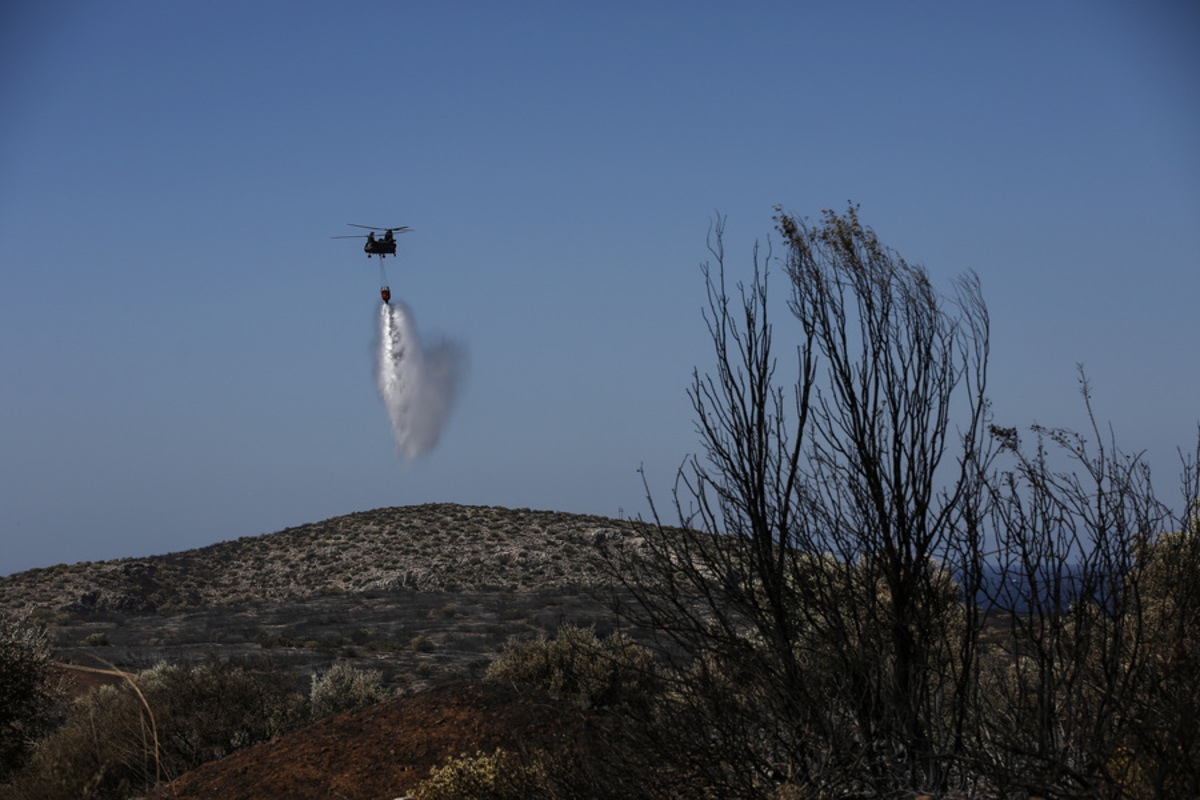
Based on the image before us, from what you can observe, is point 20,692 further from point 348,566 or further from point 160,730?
point 348,566

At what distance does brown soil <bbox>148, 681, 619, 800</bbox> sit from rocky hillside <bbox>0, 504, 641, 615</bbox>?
2913 cm

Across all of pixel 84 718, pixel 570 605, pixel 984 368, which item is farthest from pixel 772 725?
pixel 570 605

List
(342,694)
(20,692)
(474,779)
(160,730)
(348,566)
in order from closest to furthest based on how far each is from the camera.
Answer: (474,779), (160,730), (20,692), (342,694), (348,566)

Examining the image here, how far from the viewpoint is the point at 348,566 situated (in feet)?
168

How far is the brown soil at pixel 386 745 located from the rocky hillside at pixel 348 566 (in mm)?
29135

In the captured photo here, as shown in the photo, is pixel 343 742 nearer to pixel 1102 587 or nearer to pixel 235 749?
pixel 235 749

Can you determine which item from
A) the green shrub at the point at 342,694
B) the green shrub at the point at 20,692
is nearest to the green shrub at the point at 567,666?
the green shrub at the point at 342,694

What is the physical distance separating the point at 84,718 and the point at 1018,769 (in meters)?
13.4

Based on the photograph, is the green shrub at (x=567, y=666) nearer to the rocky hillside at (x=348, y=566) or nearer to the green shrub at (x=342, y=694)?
the green shrub at (x=342, y=694)

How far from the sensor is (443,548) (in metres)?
52.6

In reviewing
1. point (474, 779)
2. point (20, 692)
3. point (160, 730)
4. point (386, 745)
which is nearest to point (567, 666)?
point (386, 745)

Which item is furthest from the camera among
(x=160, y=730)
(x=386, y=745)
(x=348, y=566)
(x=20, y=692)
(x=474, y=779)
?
(x=348, y=566)

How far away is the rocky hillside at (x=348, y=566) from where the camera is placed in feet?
148

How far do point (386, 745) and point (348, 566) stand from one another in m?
42.2
